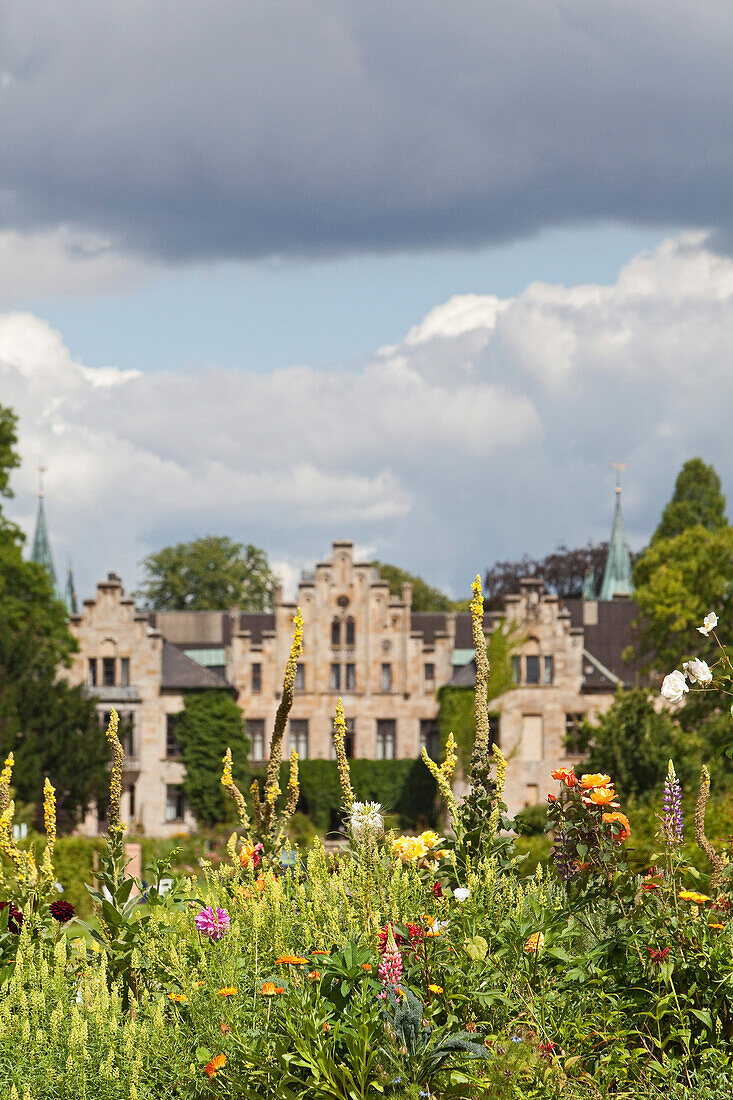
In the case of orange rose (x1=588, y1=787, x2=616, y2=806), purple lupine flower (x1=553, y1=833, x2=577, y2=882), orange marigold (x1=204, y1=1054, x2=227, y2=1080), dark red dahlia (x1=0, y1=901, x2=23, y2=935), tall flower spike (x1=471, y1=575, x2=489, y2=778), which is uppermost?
tall flower spike (x1=471, y1=575, x2=489, y2=778)

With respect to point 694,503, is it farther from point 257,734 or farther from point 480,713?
point 480,713

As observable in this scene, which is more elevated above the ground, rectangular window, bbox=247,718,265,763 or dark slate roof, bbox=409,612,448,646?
dark slate roof, bbox=409,612,448,646

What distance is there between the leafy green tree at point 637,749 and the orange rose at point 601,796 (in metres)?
17.6

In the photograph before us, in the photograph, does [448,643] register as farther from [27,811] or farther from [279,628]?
[27,811]

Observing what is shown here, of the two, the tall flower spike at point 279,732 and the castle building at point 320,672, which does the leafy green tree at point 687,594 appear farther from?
the tall flower spike at point 279,732

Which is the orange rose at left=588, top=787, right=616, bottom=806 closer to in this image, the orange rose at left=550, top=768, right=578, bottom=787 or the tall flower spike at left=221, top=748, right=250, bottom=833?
the orange rose at left=550, top=768, right=578, bottom=787

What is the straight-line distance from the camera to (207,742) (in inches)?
1885

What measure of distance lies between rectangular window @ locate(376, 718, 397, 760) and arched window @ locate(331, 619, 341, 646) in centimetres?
330

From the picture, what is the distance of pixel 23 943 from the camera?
7.36 m

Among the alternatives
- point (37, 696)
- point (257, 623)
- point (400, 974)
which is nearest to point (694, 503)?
point (257, 623)

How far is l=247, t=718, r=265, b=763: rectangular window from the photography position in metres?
49.4

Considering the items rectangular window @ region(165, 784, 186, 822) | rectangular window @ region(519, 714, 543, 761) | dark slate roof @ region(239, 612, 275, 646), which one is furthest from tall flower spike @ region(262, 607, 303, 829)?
dark slate roof @ region(239, 612, 275, 646)

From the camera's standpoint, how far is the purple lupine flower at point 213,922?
7.52m

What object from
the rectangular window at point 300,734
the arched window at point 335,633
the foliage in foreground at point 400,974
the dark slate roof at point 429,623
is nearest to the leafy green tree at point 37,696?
the rectangular window at point 300,734
